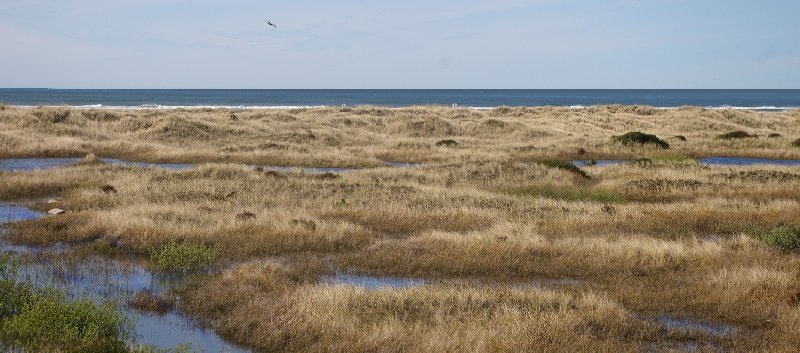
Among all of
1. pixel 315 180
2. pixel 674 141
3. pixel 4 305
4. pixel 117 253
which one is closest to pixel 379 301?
pixel 4 305

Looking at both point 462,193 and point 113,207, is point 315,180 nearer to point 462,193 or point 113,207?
point 462,193

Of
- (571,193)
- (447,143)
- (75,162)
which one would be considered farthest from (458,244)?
(447,143)

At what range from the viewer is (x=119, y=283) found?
13.7 meters

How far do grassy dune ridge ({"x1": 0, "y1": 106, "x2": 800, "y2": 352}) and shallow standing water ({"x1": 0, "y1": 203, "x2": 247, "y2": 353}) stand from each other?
42cm

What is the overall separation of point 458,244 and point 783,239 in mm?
7792

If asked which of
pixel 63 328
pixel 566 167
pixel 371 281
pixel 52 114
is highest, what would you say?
pixel 52 114

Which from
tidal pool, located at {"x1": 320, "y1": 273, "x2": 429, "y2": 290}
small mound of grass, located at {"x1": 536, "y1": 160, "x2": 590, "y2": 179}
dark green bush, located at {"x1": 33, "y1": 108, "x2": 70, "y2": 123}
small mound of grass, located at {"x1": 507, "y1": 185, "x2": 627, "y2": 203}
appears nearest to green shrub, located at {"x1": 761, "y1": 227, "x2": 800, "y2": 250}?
small mound of grass, located at {"x1": 507, "y1": 185, "x2": 627, "y2": 203}

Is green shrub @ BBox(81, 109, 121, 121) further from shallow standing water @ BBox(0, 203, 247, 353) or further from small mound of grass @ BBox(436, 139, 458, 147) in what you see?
shallow standing water @ BBox(0, 203, 247, 353)

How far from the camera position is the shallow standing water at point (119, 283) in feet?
35.0

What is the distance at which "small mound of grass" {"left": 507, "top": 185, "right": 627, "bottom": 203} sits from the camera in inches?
973

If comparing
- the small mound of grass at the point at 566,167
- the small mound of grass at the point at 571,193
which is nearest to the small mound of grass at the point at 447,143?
the small mound of grass at the point at 566,167

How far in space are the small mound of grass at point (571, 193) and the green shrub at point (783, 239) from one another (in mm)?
7960

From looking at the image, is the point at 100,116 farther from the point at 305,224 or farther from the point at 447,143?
the point at 305,224

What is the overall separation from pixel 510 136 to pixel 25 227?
41509 millimetres
